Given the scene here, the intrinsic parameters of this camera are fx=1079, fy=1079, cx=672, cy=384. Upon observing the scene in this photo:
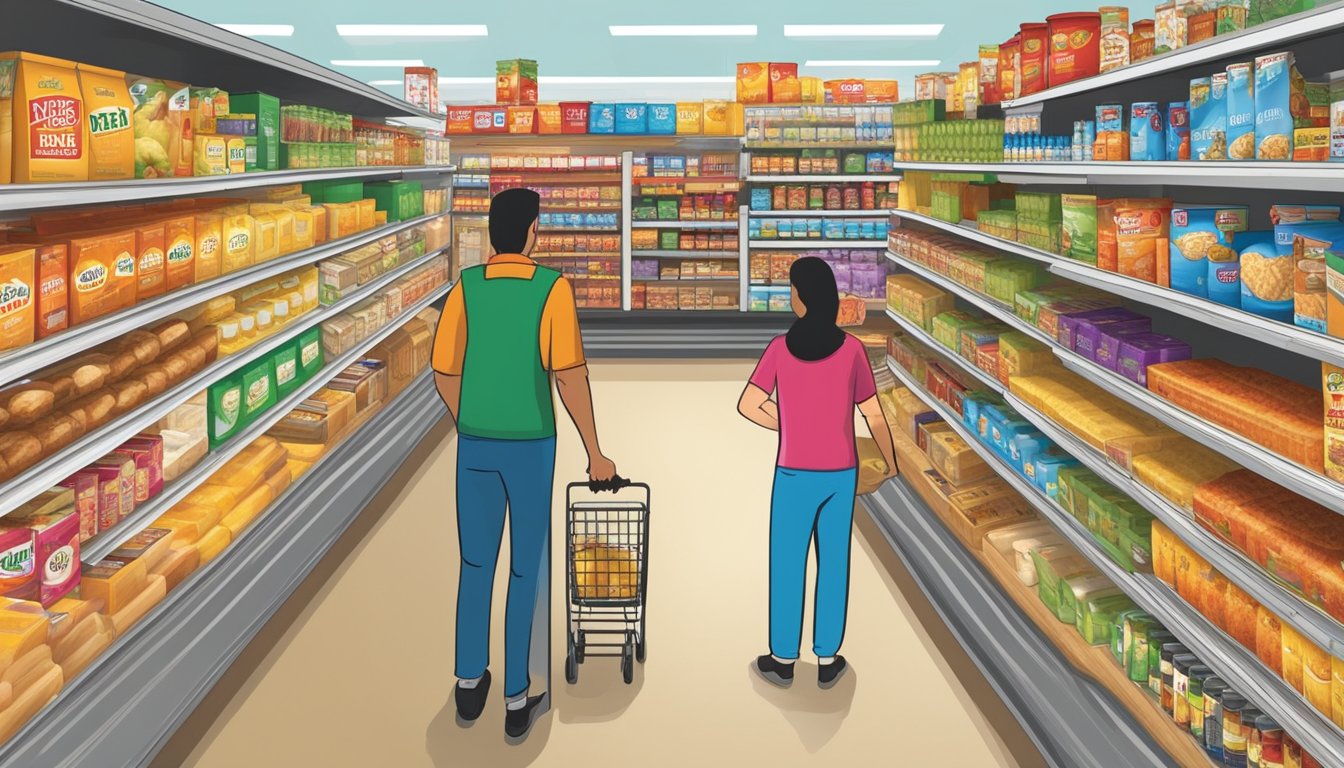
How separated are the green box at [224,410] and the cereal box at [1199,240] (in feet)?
10.7

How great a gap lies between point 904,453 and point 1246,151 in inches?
123

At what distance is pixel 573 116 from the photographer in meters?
9.89

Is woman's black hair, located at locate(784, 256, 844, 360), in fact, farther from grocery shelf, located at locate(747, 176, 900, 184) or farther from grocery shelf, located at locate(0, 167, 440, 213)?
grocery shelf, located at locate(747, 176, 900, 184)

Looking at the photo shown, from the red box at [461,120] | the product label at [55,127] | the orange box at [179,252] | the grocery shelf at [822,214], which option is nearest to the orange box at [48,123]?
the product label at [55,127]

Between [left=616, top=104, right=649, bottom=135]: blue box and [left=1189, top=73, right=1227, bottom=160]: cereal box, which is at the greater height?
[left=616, top=104, right=649, bottom=135]: blue box

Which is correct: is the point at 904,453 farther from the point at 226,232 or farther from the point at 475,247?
the point at 475,247

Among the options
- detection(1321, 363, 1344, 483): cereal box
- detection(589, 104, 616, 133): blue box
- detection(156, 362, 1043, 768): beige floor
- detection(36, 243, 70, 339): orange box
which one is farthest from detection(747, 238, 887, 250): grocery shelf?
detection(1321, 363, 1344, 483): cereal box

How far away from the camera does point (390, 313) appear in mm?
6711

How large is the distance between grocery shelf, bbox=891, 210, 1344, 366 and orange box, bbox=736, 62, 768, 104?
6.12 meters

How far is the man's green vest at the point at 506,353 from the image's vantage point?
128 inches

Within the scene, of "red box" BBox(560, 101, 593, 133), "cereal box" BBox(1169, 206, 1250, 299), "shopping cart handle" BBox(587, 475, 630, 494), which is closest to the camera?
"cereal box" BBox(1169, 206, 1250, 299)

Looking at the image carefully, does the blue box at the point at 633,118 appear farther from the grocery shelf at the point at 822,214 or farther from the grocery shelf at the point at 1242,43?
the grocery shelf at the point at 1242,43

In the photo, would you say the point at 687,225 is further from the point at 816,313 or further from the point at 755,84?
the point at 816,313

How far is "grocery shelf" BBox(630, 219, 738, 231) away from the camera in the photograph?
391 inches
